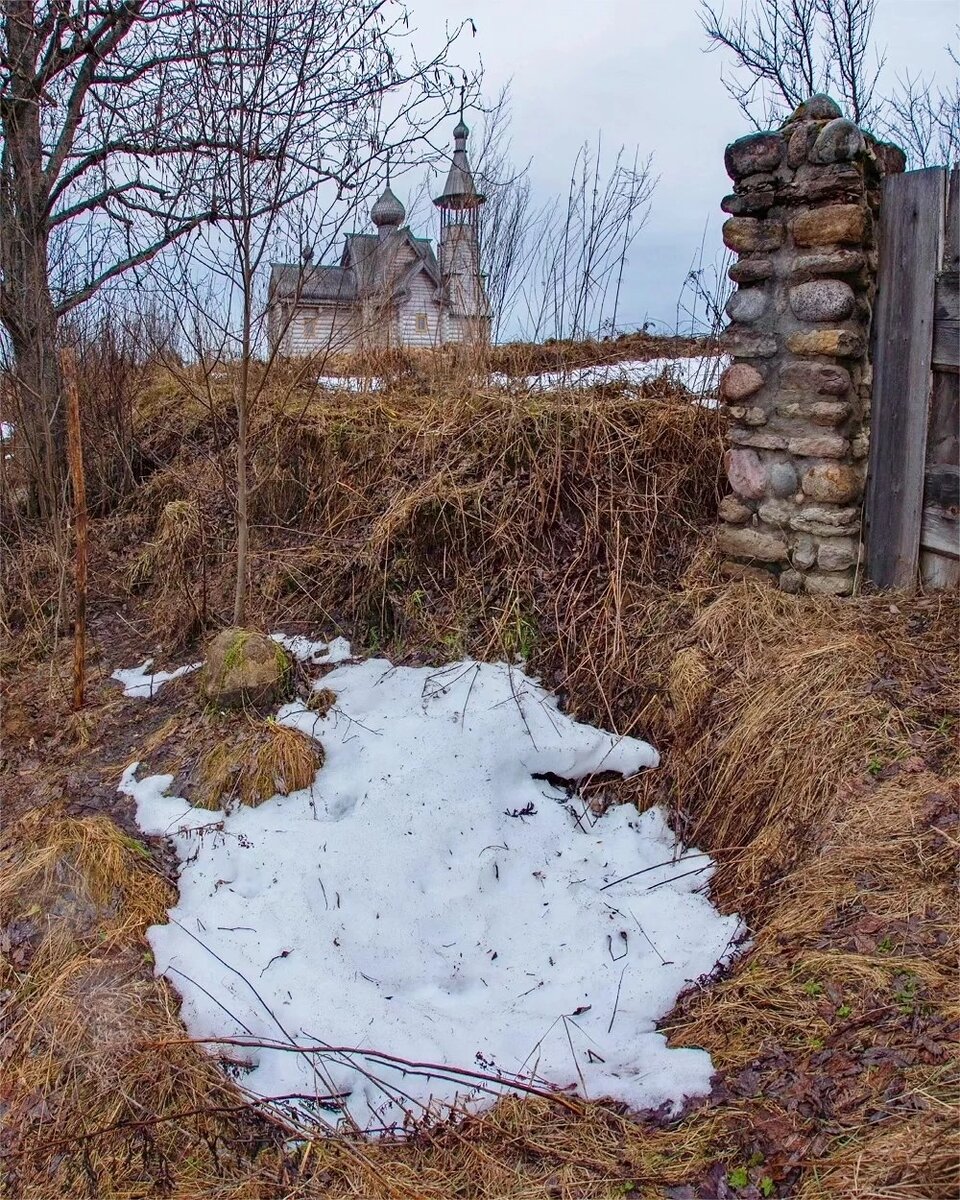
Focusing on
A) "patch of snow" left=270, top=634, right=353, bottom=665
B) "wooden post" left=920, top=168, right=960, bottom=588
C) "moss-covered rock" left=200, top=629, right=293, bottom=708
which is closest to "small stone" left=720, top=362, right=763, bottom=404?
"wooden post" left=920, top=168, right=960, bottom=588

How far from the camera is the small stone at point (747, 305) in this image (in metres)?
3.73

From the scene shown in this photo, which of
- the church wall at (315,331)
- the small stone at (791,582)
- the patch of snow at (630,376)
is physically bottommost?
the small stone at (791,582)

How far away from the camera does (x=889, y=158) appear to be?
3.66m

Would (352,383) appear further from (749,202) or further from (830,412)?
(830,412)

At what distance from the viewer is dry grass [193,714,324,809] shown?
3.26 m

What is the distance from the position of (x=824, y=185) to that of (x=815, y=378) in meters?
0.75

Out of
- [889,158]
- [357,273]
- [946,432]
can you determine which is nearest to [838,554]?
[946,432]

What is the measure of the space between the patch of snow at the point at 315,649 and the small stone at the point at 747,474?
1.95m

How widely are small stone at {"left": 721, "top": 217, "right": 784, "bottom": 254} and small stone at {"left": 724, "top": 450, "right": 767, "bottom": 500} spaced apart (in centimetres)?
86

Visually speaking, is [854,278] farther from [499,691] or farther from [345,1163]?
[345,1163]

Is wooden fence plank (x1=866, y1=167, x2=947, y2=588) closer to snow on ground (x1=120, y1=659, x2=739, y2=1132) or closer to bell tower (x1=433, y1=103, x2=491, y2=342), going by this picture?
snow on ground (x1=120, y1=659, x2=739, y2=1132)

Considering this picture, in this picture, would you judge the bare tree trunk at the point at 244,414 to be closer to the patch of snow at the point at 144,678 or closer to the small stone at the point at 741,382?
the patch of snow at the point at 144,678

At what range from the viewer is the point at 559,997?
2551mm

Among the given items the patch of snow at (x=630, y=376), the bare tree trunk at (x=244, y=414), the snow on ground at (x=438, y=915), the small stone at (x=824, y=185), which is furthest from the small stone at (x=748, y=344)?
the bare tree trunk at (x=244, y=414)
